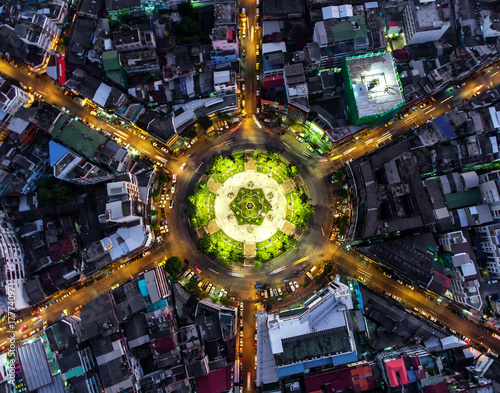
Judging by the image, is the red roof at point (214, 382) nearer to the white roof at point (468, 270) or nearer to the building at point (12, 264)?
the building at point (12, 264)

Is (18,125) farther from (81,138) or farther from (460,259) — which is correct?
(460,259)

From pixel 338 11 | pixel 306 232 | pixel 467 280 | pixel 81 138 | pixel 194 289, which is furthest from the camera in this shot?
pixel 306 232

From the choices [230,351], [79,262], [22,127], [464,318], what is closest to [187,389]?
[230,351]

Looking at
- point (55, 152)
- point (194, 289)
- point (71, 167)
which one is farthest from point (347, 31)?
point (55, 152)

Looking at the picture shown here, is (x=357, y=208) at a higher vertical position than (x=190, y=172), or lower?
lower

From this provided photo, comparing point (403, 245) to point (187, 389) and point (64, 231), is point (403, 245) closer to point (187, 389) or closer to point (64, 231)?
point (187, 389)

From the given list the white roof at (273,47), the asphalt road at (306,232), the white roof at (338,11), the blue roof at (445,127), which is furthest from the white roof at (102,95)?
the blue roof at (445,127)
